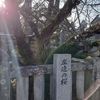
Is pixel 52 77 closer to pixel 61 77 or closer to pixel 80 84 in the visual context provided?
pixel 61 77

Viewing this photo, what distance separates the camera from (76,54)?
3.77 meters

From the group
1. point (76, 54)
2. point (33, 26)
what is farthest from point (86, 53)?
point (33, 26)

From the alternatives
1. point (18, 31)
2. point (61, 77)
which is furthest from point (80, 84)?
point (18, 31)

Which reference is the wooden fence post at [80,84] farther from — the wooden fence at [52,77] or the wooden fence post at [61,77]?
the wooden fence post at [61,77]

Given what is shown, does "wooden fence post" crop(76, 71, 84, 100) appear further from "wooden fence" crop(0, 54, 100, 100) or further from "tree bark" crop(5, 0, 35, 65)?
"tree bark" crop(5, 0, 35, 65)

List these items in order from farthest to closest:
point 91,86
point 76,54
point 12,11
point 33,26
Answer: point 76,54
point 33,26
point 91,86
point 12,11

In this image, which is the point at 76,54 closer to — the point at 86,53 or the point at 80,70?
the point at 86,53

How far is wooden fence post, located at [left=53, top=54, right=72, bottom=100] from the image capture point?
7.30 ft

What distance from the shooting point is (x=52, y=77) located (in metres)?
2.30

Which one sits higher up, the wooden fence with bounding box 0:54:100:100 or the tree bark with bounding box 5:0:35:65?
the tree bark with bounding box 5:0:35:65

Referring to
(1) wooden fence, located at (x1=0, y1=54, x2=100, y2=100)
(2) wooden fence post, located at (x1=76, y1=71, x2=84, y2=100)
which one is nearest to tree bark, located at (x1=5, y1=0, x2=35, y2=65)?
(1) wooden fence, located at (x1=0, y1=54, x2=100, y2=100)

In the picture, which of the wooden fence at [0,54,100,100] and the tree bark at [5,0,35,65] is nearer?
the wooden fence at [0,54,100,100]

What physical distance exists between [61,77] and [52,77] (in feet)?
0.42

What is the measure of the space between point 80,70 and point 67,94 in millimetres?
425
